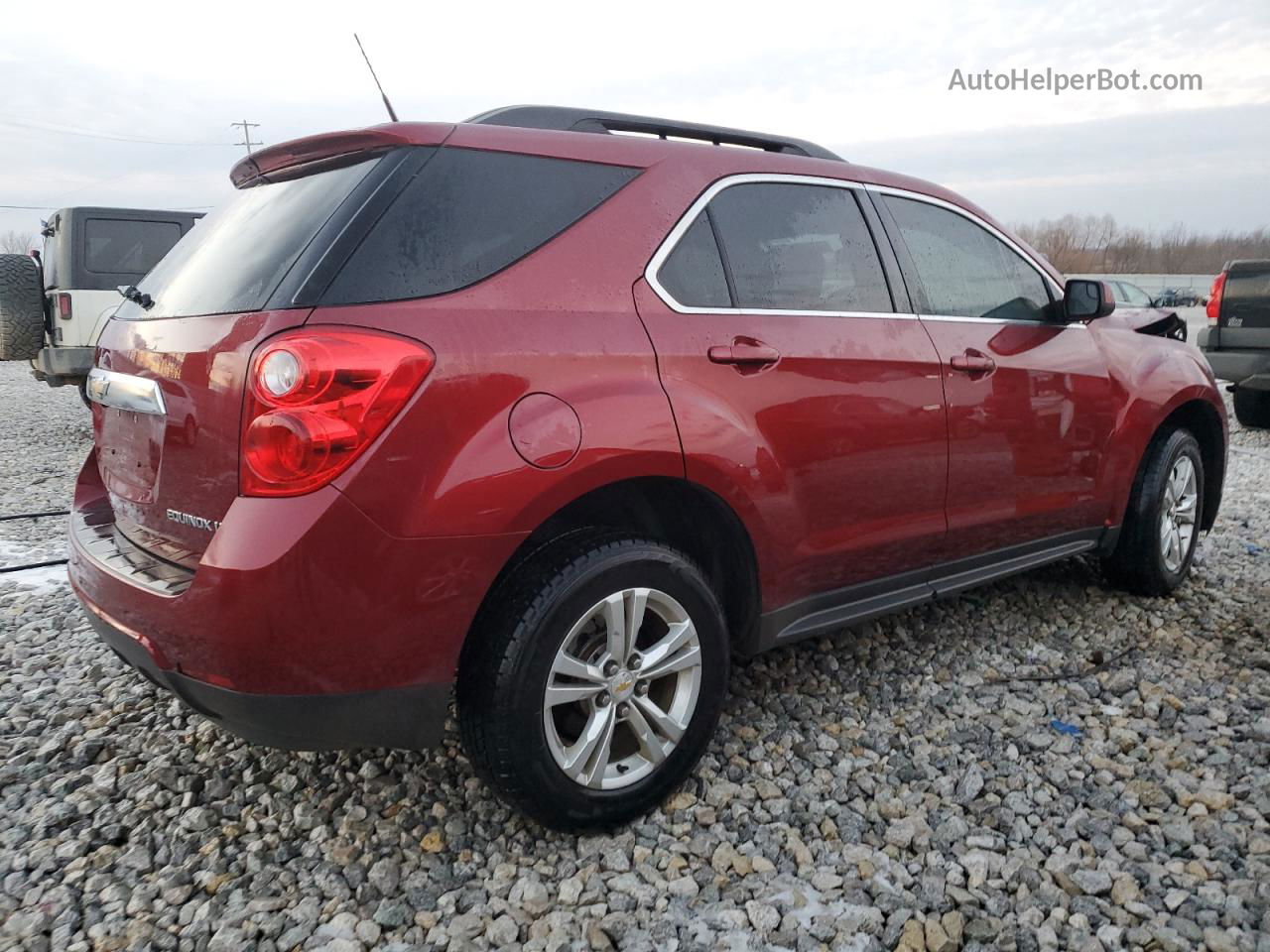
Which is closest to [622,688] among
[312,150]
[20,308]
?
[312,150]

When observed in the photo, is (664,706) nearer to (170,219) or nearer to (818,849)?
(818,849)

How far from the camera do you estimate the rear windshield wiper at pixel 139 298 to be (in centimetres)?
254

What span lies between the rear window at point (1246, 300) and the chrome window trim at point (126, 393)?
9725 mm

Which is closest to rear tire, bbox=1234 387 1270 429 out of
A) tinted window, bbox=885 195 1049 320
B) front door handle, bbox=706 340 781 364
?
tinted window, bbox=885 195 1049 320

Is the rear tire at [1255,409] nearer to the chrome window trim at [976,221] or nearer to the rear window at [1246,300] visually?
the rear window at [1246,300]

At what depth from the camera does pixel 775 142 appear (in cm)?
313

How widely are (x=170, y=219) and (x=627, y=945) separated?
10.3m

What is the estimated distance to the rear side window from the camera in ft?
31.8

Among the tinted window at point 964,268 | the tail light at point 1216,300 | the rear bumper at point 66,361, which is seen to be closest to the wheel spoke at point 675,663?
the tinted window at point 964,268

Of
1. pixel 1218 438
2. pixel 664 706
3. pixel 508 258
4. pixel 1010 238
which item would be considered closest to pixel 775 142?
pixel 1010 238

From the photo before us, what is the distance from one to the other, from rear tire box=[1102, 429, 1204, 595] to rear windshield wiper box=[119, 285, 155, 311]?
3.69 m

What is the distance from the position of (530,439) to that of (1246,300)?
9.31 metres

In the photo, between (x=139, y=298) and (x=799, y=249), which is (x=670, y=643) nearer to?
(x=799, y=249)

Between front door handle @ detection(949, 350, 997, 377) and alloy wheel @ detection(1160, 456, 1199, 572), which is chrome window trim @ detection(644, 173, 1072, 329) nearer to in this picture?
front door handle @ detection(949, 350, 997, 377)
